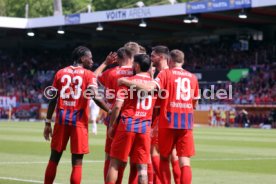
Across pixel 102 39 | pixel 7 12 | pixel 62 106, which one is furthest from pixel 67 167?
pixel 7 12

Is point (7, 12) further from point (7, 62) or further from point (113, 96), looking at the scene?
point (113, 96)

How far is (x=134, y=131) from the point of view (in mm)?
10227

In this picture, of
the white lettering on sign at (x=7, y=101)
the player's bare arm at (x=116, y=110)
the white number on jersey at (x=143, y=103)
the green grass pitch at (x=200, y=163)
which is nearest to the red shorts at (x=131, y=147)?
the player's bare arm at (x=116, y=110)

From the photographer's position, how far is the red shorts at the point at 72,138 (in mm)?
11008

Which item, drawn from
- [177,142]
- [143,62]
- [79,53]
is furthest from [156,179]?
[143,62]

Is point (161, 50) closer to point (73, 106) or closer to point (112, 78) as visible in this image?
point (112, 78)

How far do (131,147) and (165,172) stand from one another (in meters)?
1.39

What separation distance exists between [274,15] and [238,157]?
28.7 metres

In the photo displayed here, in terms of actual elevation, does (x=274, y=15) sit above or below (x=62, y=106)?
above

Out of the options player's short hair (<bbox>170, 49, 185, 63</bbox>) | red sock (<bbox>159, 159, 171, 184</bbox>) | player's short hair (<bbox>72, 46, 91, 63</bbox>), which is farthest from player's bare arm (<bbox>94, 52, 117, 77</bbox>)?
red sock (<bbox>159, 159, 171, 184</bbox>)

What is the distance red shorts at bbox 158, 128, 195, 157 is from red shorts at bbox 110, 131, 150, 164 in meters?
1.08

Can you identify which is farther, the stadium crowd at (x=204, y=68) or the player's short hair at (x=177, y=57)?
the stadium crowd at (x=204, y=68)

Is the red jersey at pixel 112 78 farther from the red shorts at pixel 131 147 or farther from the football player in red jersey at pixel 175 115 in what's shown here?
the red shorts at pixel 131 147

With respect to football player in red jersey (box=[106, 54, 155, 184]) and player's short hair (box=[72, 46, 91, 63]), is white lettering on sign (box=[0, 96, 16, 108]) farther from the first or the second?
football player in red jersey (box=[106, 54, 155, 184])
